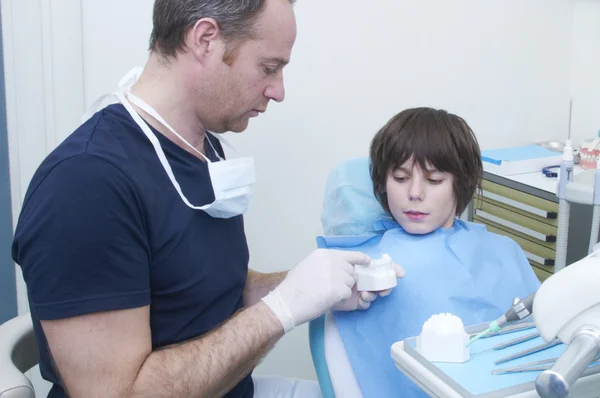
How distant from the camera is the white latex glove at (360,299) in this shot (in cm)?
116

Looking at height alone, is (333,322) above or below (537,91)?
below

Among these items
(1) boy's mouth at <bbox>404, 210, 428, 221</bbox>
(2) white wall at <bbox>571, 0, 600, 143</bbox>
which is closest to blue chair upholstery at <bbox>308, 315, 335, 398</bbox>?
(1) boy's mouth at <bbox>404, 210, 428, 221</bbox>

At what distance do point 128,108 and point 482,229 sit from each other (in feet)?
2.73

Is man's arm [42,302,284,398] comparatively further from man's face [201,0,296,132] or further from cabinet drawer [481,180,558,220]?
cabinet drawer [481,180,558,220]

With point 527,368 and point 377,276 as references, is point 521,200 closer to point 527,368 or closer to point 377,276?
point 377,276

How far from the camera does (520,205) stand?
72.6 inches

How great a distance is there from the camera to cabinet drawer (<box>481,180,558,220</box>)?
1.75 m

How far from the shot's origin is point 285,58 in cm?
114

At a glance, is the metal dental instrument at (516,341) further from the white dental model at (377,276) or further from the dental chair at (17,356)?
the dental chair at (17,356)

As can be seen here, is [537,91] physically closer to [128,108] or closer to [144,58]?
[144,58]

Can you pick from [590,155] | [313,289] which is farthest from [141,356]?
[590,155]

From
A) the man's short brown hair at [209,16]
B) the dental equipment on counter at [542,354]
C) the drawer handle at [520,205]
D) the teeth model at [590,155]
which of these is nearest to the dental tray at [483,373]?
the dental equipment on counter at [542,354]

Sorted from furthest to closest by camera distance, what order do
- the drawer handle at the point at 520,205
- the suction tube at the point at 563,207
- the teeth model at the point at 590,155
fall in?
the teeth model at the point at 590,155
the drawer handle at the point at 520,205
the suction tube at the point at 563,207

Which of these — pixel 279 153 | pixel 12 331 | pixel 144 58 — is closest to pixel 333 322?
pixel 12 331
